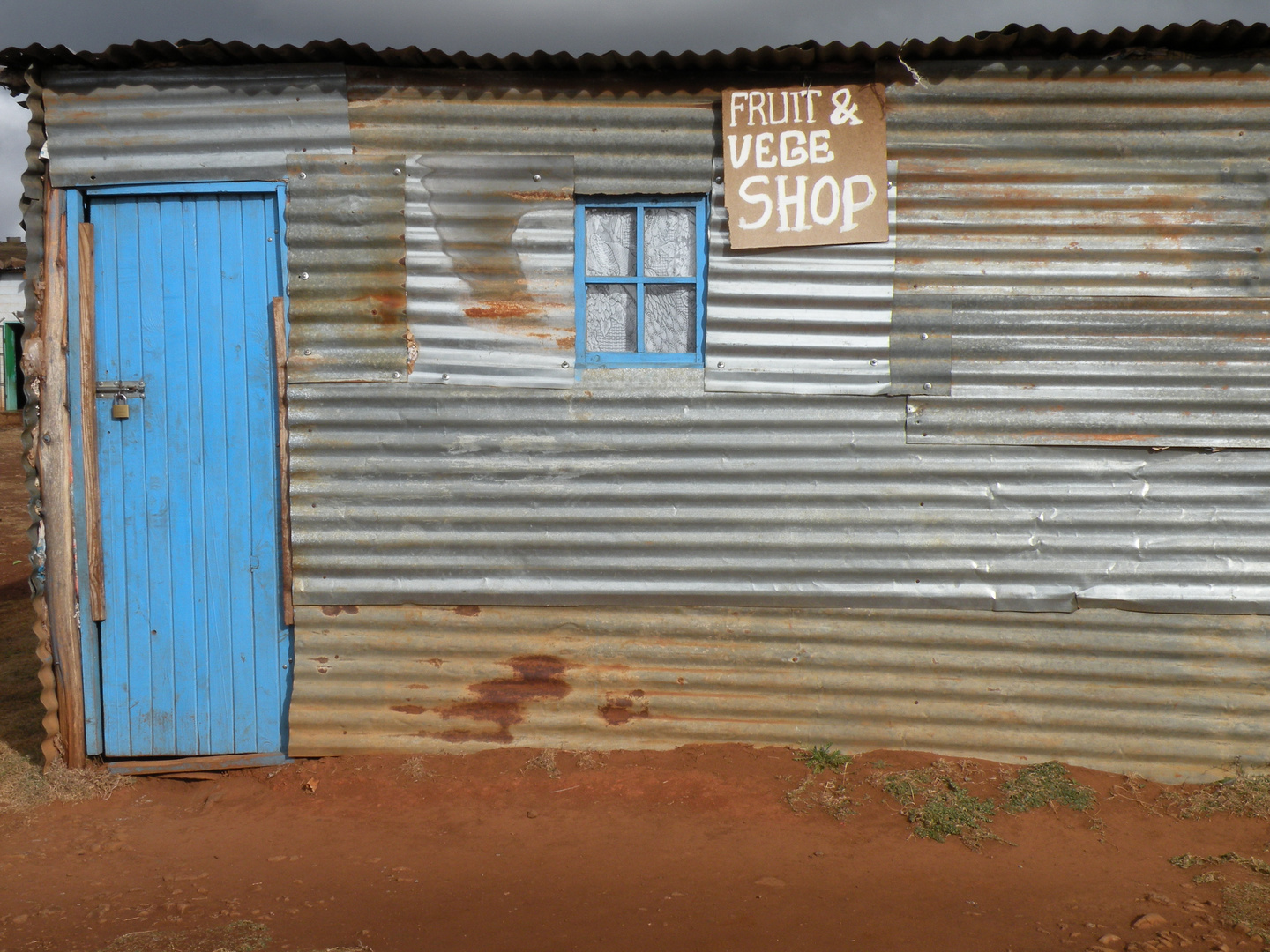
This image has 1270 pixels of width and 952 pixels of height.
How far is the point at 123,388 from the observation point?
4.82m

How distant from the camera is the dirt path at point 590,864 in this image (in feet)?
11.4

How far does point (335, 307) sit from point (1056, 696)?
4207 millimetres

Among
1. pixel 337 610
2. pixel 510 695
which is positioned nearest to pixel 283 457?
pixel 337 610

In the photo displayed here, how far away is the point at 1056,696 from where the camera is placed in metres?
4.71

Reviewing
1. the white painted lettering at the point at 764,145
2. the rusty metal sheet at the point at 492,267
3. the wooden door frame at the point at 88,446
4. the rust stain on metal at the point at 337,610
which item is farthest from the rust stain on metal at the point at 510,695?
the white painted lettering at the point at 764,145

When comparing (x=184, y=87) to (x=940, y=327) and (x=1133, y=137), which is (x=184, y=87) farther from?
(x=1133, y=137)

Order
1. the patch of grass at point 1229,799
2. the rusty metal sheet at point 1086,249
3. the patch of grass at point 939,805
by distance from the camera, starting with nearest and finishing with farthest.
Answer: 1. the patch of grass at point 939,805
2. the patch of grass at point 1229,799
3. the rusty metal sheet at point 1086,249

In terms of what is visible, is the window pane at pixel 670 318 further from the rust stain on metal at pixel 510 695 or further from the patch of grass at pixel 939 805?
the patch of grass at pixel 939 805

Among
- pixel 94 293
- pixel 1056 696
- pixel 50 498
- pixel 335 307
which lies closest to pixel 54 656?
pixel 50 498

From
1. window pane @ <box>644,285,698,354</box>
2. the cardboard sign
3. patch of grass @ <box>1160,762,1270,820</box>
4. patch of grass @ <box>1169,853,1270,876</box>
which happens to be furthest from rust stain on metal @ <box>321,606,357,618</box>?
patch of grass @ <box>1160,762,1270,820</box>

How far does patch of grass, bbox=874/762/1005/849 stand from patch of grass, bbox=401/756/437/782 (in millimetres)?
2292

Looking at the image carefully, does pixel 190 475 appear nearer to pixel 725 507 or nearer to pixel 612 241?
pixel 612 241

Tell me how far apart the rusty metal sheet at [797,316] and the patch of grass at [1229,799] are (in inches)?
97.2

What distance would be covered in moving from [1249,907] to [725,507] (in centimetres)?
271
